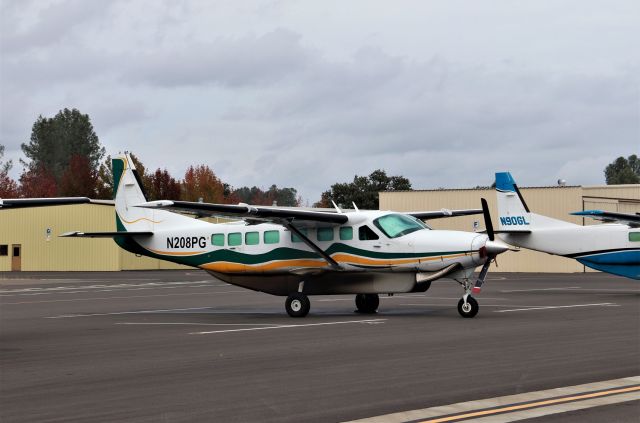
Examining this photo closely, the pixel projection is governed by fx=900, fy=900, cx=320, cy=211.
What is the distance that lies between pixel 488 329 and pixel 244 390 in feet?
27.5

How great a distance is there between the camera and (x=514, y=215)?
35.9 metres

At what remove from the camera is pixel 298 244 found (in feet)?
76.5

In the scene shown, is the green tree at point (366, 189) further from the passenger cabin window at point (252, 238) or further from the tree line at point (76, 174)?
the passenger cabin window at point (252, 238)

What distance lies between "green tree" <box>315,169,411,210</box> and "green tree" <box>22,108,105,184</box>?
52284mm

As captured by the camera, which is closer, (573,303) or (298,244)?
(298,244)

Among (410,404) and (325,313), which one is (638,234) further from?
(410,404)

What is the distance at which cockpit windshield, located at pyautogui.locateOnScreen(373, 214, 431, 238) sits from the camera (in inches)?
874

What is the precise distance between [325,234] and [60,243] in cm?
5099

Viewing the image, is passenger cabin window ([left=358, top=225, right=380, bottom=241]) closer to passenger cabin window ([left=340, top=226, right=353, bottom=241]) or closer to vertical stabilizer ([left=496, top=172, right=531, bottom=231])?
passenger cabin window ([left=340, top=226, right=353, bottom=241])

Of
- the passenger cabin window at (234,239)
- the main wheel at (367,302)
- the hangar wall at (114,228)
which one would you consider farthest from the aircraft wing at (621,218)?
the hangar wall at (114,228)

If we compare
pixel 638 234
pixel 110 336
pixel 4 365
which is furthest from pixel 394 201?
pixel 4 365

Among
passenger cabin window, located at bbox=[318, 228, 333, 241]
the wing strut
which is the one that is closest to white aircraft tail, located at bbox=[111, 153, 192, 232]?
the wing strut

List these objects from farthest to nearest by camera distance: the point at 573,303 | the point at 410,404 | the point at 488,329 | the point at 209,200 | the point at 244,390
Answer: the point at 209,200 < the point at 573,303 < the point at 488,329 < the point at 244,390 < the point at 410,404

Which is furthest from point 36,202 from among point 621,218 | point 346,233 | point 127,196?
point 621,218
